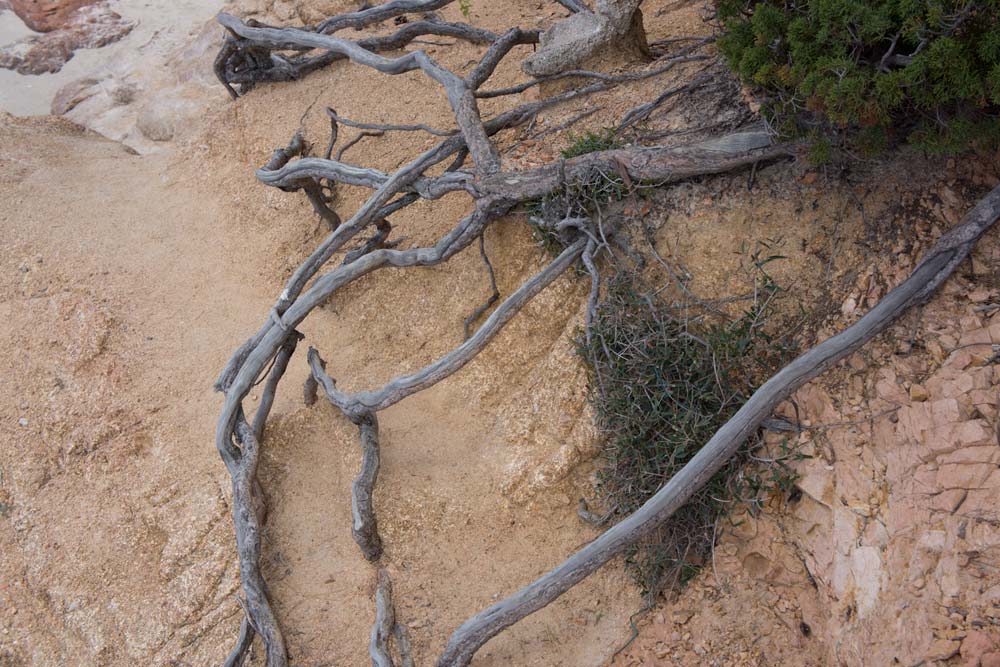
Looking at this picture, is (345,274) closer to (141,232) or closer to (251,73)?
(141,232)

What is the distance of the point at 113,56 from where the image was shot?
343 inches

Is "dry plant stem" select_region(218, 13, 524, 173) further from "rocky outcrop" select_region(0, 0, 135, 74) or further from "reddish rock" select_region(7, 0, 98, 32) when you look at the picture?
"reddish rock" select_region(7, 0, 98, 32)

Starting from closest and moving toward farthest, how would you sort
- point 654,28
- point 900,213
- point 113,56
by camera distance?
point 900,213
point 654,28
point 113,56

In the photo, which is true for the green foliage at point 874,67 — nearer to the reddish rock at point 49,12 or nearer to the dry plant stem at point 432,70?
the dry plant stem at point 432,70

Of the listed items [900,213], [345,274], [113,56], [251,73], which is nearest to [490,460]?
[345,274]

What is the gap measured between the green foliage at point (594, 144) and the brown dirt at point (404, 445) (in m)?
0.25

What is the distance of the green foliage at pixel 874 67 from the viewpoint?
307 cm

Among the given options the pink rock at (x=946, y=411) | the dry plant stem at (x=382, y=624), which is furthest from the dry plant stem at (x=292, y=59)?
the pink rock at (x=946, y=411)

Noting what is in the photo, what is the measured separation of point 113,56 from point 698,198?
22.2 feet

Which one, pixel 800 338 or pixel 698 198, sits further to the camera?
pixel 698 198

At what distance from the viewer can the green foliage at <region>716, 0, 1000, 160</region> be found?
121 inches

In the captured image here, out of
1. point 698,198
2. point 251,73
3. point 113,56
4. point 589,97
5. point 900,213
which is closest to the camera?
point 900,213

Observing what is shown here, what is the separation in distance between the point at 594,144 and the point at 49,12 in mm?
7219

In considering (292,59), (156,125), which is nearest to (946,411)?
(292,59)
